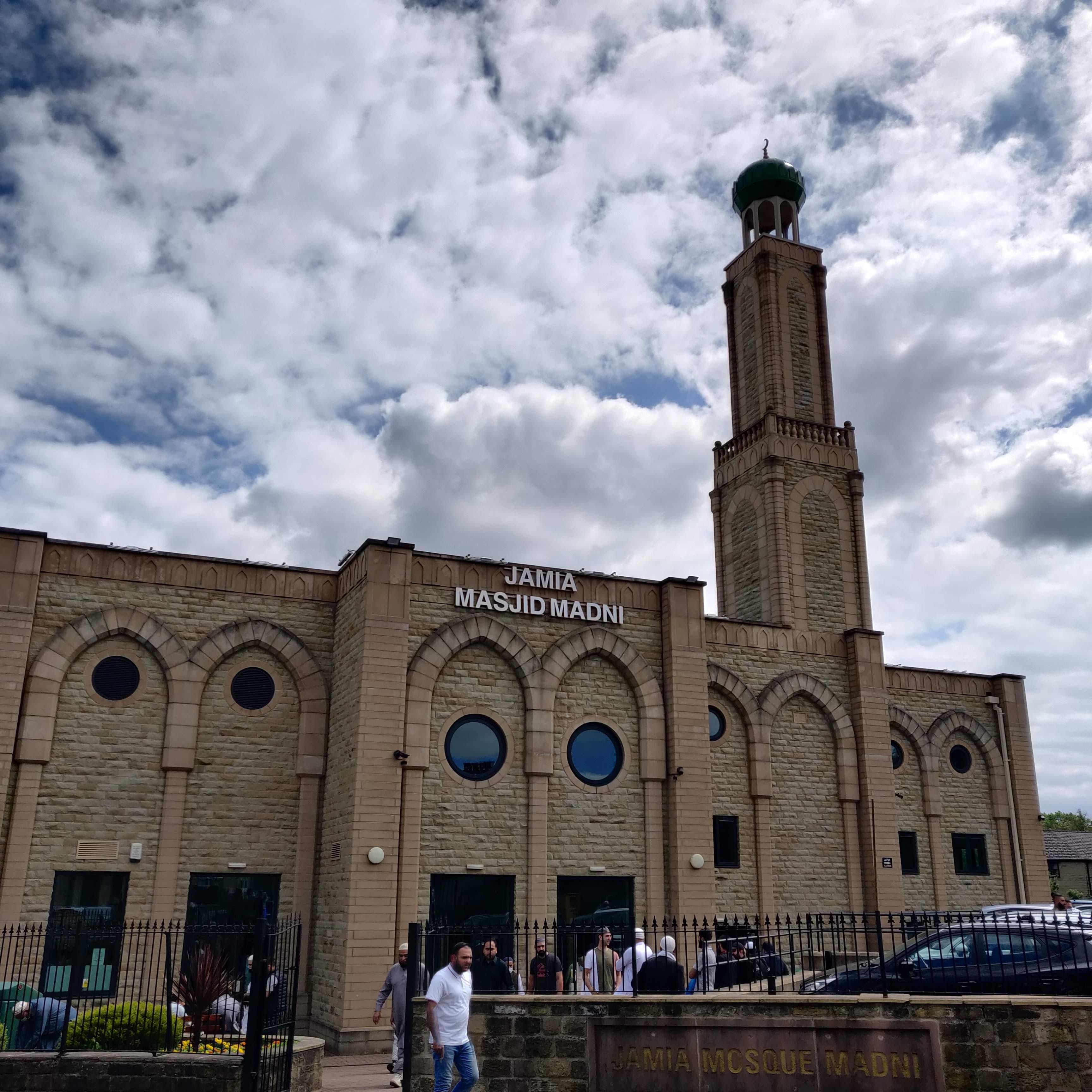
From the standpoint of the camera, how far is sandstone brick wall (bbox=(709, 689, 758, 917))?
22750 millimetres

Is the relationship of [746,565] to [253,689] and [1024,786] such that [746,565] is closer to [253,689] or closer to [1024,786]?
[1024,786]

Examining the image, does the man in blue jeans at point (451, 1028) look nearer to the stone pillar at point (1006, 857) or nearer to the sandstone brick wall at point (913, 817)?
the sandstone brick wall at point (913, 817)

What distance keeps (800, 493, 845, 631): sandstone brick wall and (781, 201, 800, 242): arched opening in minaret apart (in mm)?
9407

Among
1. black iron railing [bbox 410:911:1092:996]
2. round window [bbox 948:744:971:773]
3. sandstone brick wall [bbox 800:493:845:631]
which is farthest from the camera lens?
round window [bbox 948:744:971:773]

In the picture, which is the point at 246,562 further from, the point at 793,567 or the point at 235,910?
the point at 793,567

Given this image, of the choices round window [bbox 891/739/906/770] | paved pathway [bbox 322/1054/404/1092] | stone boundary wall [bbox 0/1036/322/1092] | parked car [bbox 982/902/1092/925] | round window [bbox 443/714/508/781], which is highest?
round window [bbox 891/739/906/770]

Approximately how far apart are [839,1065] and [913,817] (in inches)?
675

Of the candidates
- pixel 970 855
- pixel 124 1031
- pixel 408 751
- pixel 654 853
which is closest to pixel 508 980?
pixel 124 1031

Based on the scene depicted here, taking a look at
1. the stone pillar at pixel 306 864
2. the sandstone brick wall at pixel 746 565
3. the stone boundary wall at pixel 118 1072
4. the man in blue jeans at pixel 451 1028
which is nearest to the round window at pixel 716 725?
the sandstone brick wall at pixel 746 565

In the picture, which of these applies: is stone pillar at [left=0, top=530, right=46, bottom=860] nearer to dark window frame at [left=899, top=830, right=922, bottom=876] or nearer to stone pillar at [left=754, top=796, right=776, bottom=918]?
stone pillar at [left=754, top=796, right=776, bottom=918]

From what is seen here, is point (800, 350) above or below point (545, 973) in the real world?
above

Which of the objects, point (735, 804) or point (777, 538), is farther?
point (777, 538)

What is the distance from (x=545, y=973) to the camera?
1419 centimetres

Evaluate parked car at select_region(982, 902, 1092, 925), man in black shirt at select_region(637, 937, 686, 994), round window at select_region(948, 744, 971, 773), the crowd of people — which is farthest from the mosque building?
man in black shirt at select_region(637, 937, 686, 994)
